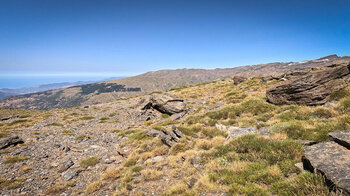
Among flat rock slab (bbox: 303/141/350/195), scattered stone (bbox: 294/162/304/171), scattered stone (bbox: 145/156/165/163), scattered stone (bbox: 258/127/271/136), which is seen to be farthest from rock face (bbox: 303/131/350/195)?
scattered stone (bbox: 145/156/165/163)

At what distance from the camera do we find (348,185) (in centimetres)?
455

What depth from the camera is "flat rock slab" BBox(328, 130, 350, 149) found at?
648 cm

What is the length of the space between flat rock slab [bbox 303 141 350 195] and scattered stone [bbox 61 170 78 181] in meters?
13.7

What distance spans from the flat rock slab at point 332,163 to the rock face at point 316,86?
943cm

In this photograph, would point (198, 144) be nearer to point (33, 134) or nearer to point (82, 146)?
point (82, 146)

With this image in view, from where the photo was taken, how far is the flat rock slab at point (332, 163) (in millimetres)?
4806

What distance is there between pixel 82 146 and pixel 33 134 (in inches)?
344

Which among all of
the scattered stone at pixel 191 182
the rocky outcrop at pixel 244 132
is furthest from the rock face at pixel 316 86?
the scattered stone at pixel 191 182

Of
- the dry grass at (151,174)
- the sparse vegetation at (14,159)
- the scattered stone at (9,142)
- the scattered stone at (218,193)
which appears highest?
the scattered stone at (218,193)

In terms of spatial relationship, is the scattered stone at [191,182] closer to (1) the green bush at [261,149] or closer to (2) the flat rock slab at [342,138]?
(1) the green bush at [261,149]

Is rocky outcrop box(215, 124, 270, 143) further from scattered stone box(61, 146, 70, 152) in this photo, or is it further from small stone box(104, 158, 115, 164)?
scattered stone box(61, 146, 70, 152)

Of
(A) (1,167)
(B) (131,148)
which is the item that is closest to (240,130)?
(B) (131,148)

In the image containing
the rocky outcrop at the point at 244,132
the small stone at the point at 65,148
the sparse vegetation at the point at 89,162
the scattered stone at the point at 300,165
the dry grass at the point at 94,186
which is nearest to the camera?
the scattered stone at the point at 300,165

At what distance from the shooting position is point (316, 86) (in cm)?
1479
